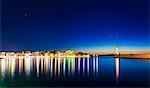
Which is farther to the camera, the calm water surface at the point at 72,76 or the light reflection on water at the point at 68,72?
the light reflection on water at the point at 68,72

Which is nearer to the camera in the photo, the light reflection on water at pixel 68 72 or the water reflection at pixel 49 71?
the light reflection on water at pixel 68 72

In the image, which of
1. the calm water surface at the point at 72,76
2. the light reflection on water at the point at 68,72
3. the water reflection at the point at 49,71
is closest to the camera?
the calm water surface at the point at 72,76

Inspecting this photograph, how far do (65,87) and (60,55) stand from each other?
152627mm

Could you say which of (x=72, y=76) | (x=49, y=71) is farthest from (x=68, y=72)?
(x=72, y=76)

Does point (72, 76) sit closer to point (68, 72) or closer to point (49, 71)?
point (68, 72)

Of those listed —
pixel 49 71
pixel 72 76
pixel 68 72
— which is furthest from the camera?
pixel 49 71

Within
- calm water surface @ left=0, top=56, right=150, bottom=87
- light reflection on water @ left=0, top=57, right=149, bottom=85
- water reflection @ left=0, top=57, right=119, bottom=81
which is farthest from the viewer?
water reflection @ left=0, top=57, right=119, bottom=81

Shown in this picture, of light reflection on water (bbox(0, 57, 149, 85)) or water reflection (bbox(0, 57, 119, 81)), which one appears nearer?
light reflection on water (bbox(0, 57, 149, 85))

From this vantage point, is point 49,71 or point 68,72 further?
point 49,71

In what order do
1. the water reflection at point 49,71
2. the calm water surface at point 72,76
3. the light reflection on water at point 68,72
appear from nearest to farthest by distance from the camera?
the calm water surface at point 72,76 → the light reflection on water at point 68,72 → the water reflection at point 49,71

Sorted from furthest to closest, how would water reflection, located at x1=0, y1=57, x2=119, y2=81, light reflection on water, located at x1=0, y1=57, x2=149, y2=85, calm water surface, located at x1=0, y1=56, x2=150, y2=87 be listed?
water reflection, located at x1=0, y1=57, x2=119, y2=81 < light reflection on water, located at x1=0, y1=57, x2=149, y2=85 < calm water surface, located at x1=0, y1=56, x2=150, y2=87

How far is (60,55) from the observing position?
6890 inches

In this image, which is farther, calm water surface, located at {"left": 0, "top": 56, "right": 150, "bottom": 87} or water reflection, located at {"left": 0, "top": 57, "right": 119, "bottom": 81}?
water reflection, located at {"left": 0, "top": 57, "right": 119, "bottom": 81}

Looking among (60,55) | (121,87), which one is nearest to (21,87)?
(121,87)
